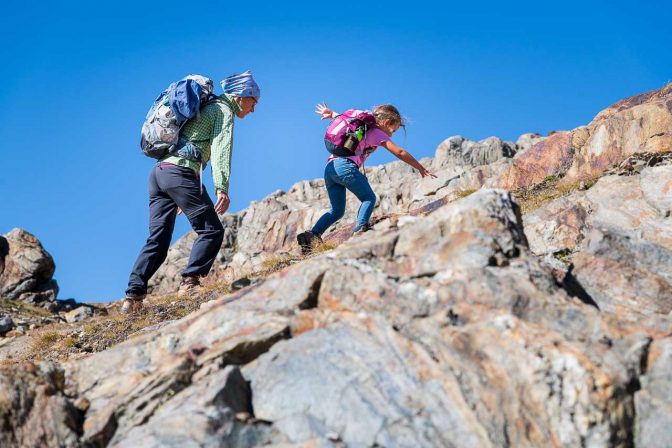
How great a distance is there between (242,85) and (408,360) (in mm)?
7580

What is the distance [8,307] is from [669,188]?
27.8 meters

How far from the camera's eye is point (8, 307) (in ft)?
98.9

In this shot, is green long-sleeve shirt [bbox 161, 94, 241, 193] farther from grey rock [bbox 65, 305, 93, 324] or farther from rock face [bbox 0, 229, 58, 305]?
rock face [bbox 0, 229, 58, 305]

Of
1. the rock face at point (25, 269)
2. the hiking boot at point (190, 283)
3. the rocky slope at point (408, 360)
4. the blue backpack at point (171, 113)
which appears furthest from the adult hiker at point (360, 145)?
the rock face at point (25, 269)

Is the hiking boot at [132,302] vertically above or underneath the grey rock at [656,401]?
above

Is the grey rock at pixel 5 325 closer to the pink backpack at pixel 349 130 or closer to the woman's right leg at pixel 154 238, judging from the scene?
the woman's right leg at pixel 154 238

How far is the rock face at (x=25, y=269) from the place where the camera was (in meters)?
36.6

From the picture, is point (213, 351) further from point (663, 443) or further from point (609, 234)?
point (609, 234)

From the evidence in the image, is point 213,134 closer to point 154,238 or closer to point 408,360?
point 154,238

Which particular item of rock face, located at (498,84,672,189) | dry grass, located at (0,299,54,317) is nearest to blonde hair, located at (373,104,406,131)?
rock face, located at (498,84,672,189)

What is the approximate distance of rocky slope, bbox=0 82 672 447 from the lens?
16.4ft

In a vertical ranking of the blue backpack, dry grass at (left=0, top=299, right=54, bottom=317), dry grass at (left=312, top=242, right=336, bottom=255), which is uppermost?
dry grass at (left=0, top=299, right=54, bottom=317)

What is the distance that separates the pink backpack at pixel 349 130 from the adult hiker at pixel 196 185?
78.1 inches

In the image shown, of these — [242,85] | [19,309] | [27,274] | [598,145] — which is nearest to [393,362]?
[242,85]
